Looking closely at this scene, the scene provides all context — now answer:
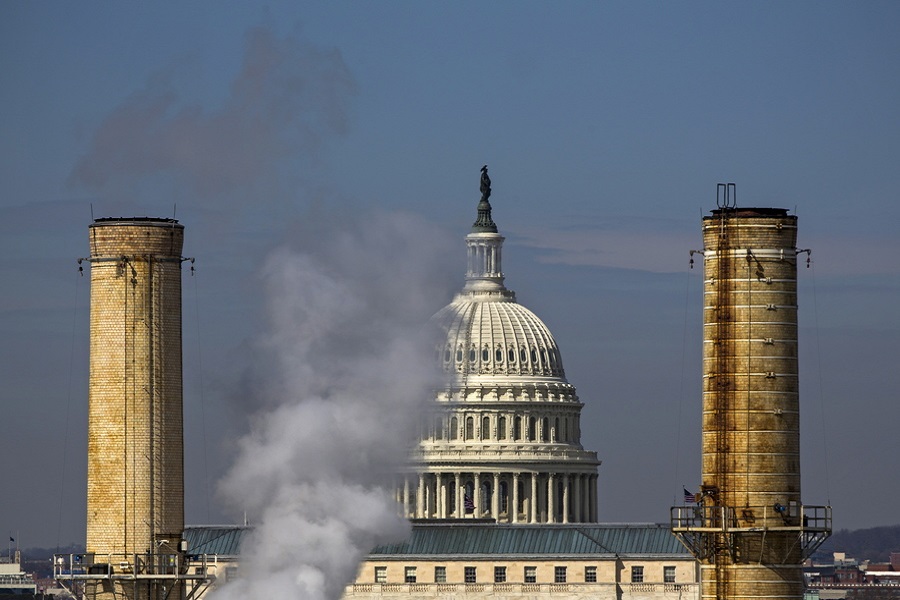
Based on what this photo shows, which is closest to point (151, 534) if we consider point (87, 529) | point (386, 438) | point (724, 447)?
point (87, 529)

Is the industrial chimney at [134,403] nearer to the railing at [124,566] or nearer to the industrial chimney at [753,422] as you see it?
the railing at [124,566]

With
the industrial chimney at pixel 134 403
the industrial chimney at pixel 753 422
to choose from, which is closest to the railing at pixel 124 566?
the industrial chimney at pixel 134 403

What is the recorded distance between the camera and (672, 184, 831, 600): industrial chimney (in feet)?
440

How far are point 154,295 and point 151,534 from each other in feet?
32.9

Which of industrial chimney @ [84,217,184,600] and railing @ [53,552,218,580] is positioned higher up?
industrial chimney @ [84,217,184,600]

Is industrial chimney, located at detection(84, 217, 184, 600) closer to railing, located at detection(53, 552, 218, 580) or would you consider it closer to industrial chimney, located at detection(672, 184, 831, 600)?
railing, located at detection(53, 552, 218, 580)

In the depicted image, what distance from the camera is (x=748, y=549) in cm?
13438

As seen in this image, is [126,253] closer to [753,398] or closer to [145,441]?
[145,441]

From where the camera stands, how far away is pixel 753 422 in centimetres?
13450

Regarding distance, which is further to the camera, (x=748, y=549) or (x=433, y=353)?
(x=433, y=353)

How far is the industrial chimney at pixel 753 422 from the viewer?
440ft

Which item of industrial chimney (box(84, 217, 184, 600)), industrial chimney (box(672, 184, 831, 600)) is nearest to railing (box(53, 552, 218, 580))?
industrial chimney (box(84, 217, 184, 600))

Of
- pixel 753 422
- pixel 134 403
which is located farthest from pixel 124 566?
pixel 753 422

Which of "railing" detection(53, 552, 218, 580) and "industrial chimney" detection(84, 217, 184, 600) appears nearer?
"railing" detection(53, 552, 218, 580)
